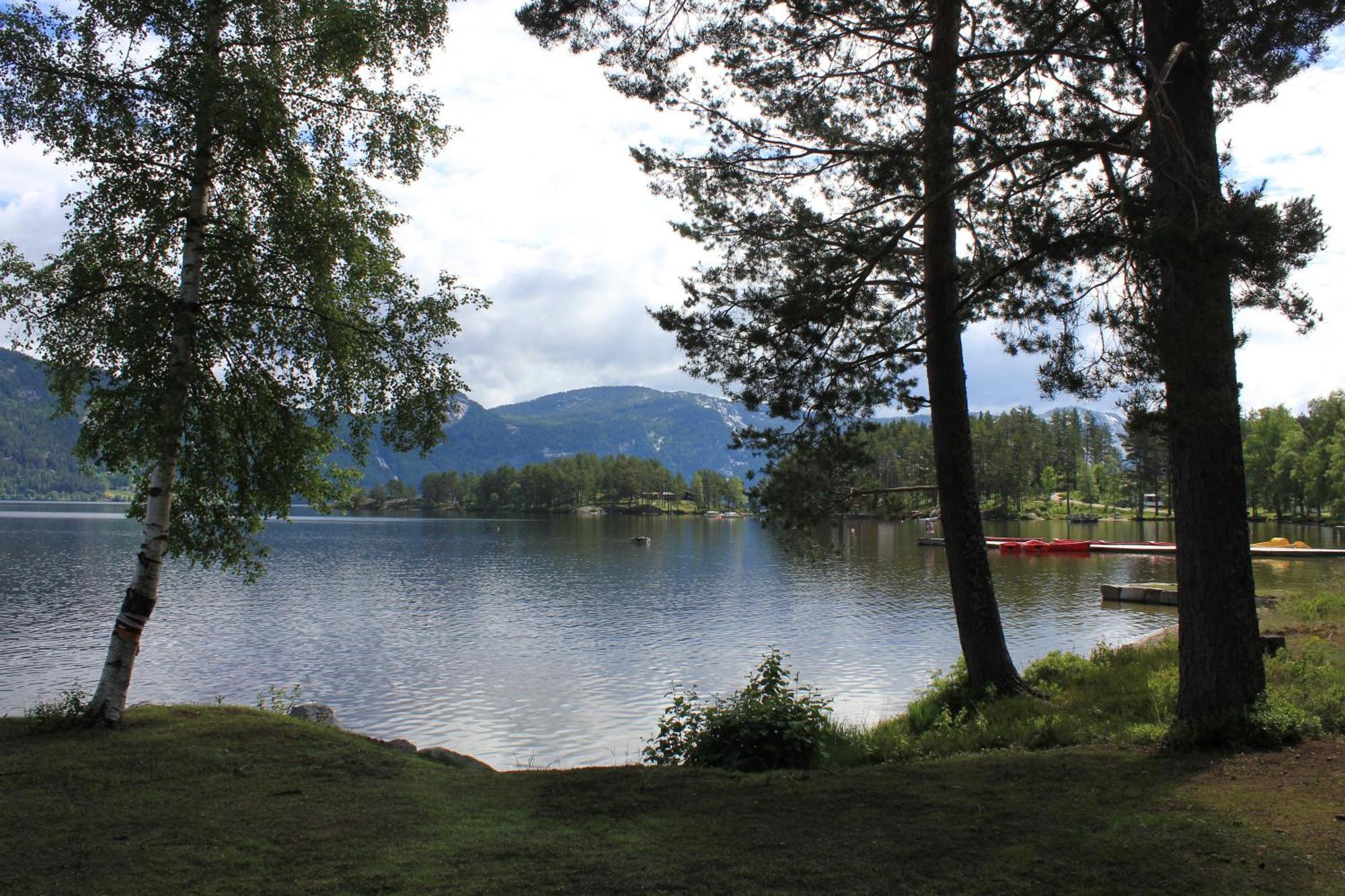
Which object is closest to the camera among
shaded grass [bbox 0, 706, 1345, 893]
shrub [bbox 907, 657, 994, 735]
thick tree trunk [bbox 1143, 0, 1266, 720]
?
shaded grass [bbox 0, 706, 1345, 893]

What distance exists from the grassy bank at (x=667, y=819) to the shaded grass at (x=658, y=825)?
0.03 meters

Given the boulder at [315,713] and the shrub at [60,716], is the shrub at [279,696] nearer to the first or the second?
the boulder at [315,713]

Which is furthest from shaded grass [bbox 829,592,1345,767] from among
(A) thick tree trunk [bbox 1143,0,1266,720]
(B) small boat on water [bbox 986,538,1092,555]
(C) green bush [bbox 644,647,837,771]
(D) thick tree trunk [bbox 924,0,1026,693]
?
(B) small boat on water [bbox 986,538,1092,555]

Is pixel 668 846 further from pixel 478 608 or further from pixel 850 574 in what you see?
pixel 850 574

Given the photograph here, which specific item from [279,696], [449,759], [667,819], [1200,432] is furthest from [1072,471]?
[667,819]

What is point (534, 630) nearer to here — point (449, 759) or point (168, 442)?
point (449, 759)

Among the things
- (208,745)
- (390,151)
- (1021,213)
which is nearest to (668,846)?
(208,745)

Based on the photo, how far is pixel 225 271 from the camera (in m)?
11.1

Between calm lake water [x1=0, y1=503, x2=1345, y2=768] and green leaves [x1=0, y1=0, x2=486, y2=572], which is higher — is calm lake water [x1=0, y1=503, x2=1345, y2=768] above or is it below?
below

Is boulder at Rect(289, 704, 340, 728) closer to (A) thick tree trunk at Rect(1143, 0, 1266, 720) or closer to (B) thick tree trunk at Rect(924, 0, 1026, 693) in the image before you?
(B) thick tree trunk at Rect(924, 0, 1026, 693)

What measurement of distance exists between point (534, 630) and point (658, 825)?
2428 centimetres

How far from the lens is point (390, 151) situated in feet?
39.0

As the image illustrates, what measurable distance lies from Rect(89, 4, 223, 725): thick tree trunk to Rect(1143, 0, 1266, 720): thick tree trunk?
1051cm

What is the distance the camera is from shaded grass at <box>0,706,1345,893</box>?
5.14 m
